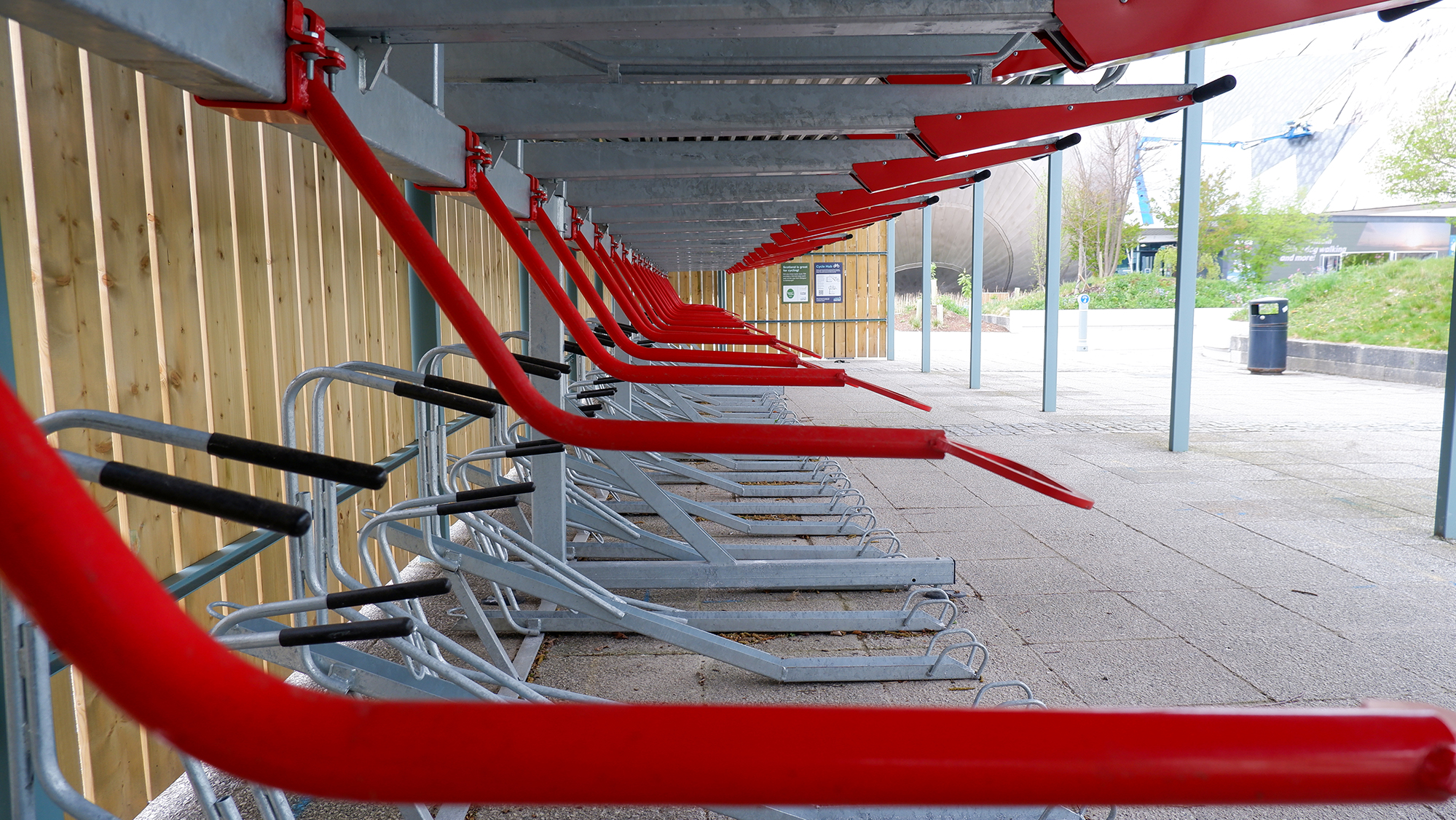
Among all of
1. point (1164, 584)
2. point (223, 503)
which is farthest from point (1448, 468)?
point (223, 503)

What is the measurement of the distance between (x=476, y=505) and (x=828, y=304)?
1658 centimetres

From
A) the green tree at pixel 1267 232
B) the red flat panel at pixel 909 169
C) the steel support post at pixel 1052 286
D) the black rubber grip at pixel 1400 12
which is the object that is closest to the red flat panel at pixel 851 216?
the red flat panel at pixel 909 169

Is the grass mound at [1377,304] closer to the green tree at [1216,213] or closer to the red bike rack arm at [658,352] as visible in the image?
the green tree at [1216,213]

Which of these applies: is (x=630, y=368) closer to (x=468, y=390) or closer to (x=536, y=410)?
(x=468, y=390)

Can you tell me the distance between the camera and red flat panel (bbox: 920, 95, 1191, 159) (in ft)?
7.36

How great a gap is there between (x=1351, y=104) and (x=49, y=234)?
131ft

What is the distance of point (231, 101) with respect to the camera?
56.4 inches

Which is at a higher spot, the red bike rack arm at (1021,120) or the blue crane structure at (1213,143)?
the blue crane structure at (1213,143)

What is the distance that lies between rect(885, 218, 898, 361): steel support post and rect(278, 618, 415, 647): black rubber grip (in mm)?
16212

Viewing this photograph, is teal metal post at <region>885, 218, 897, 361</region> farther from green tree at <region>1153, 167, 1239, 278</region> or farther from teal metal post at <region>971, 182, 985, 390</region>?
green tree at <region>1153, 167, 1239, 278</region>

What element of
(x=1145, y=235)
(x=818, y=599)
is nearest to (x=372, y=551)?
(x=818, y=599)

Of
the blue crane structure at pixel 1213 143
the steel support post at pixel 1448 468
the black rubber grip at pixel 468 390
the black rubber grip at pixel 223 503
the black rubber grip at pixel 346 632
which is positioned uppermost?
the blue crane structure at pixel 1213 143

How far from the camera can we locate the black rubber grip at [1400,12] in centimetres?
155

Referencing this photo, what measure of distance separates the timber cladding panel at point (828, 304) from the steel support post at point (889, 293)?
0.21 metres
